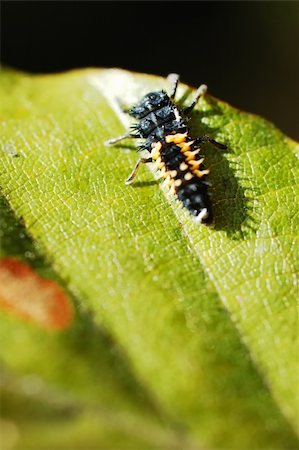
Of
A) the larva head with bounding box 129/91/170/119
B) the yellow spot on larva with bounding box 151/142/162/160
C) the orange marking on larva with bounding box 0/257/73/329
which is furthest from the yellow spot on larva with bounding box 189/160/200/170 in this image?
the orange marking on larva with bounding box 0/257/73/329

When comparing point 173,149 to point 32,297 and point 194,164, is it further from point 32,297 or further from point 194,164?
point 32,297

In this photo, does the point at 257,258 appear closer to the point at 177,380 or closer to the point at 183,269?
the point at 183,269

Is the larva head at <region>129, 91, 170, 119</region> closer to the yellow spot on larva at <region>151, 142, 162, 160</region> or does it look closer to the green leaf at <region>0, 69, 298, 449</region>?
the green leaf at <region>0, 69, 298, 449</region>

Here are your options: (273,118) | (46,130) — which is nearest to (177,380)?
(46,130)

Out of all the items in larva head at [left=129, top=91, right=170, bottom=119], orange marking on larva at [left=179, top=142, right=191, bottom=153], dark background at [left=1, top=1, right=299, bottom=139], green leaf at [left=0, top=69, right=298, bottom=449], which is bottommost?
green leaf at [left=0, top=69, right=298, bottom=449]

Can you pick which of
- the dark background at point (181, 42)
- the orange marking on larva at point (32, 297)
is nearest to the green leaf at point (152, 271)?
the orange marking on larva at point (32, 297)

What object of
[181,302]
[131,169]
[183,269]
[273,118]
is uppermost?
[273,118]

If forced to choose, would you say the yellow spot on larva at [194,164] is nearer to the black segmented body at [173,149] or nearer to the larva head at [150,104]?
the black segmented body at [173,149]
